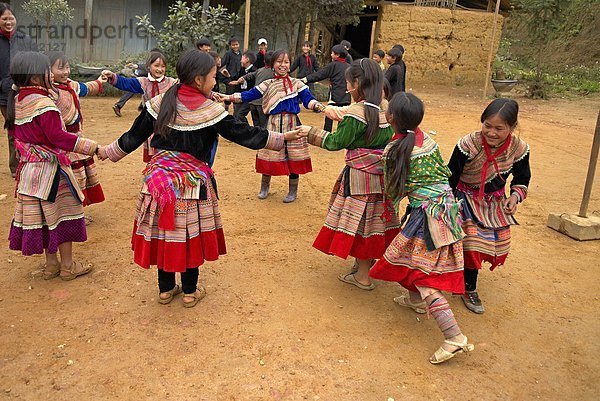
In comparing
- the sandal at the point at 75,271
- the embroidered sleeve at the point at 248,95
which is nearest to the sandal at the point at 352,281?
the sandal at the point at 75,271

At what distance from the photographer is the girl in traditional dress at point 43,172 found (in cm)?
333

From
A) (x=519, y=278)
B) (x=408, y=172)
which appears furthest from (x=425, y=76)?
(x=408, y=172)

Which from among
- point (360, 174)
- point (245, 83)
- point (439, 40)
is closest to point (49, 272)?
point (360, 174)

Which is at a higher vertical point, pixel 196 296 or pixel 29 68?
pixel 29 68

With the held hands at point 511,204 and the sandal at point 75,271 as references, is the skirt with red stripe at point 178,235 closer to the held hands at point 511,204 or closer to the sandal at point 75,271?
the sandal at point 75,271

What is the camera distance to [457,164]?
3.51 metres

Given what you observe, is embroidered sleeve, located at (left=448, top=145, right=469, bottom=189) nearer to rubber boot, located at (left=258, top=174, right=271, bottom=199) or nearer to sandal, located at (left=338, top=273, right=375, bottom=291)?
sandal, located at (left=338, top=273, right=375, bottom=291)

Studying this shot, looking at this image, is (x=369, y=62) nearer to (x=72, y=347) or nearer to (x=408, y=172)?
(x=408, y=172)

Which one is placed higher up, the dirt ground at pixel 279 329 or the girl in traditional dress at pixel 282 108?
the girl in traditional dress at pixel 282 108

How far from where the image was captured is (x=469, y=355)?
3162mm

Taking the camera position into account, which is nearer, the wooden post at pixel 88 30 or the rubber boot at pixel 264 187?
the rubber boot at pixel 264 187

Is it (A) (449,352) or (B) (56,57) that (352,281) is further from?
(B) (56,57)

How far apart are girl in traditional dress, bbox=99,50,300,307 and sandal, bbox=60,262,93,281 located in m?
0.82

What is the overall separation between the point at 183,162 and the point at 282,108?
2.52m
